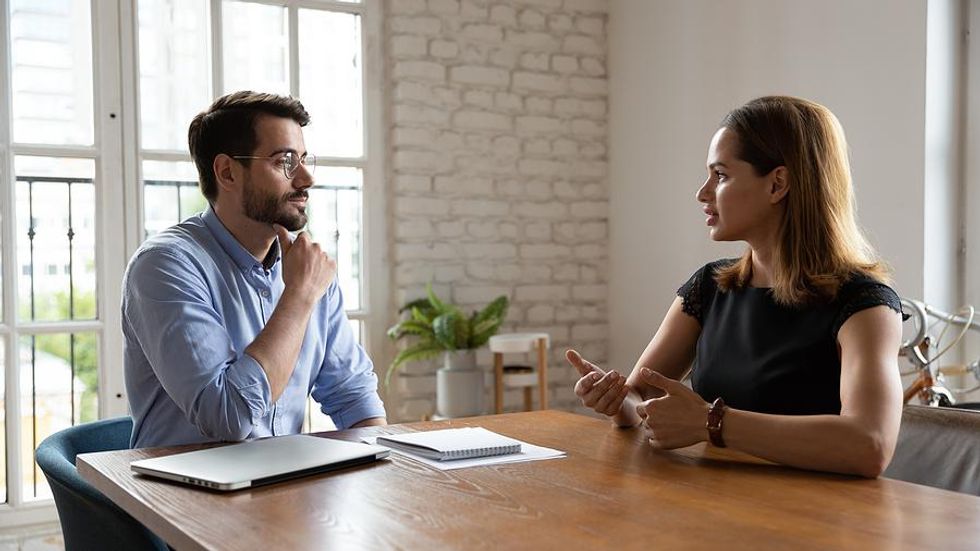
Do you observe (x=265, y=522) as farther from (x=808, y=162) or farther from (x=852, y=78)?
(x=852, y=78)

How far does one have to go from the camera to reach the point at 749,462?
1.64m

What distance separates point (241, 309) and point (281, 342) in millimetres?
248

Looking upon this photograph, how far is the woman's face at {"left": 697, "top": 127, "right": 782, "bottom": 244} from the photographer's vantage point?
6.53 ft

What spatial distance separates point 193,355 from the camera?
6.22 ft

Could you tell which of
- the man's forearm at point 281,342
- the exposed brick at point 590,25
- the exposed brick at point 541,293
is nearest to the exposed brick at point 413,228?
the exposed brick at point 541,293

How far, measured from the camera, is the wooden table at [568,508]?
1.17 meters

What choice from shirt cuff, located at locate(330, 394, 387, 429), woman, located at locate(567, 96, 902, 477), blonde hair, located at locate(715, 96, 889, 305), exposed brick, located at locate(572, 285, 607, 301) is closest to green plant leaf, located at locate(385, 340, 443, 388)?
exposed brick, located at locate(572, 285, 607, 301)

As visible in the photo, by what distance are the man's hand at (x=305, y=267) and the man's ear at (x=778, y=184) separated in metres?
0.92

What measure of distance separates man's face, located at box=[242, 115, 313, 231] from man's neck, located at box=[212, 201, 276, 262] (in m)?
0.02

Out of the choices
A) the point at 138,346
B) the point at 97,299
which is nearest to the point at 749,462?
the point at 138,346

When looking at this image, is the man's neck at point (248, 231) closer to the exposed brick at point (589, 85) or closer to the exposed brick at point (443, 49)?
the exposed brick at point (443, 49)

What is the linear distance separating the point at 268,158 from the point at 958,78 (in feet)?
8.30

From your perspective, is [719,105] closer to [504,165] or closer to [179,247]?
[504,165]

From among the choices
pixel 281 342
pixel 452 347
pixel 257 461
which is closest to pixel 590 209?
pixel 452 347
